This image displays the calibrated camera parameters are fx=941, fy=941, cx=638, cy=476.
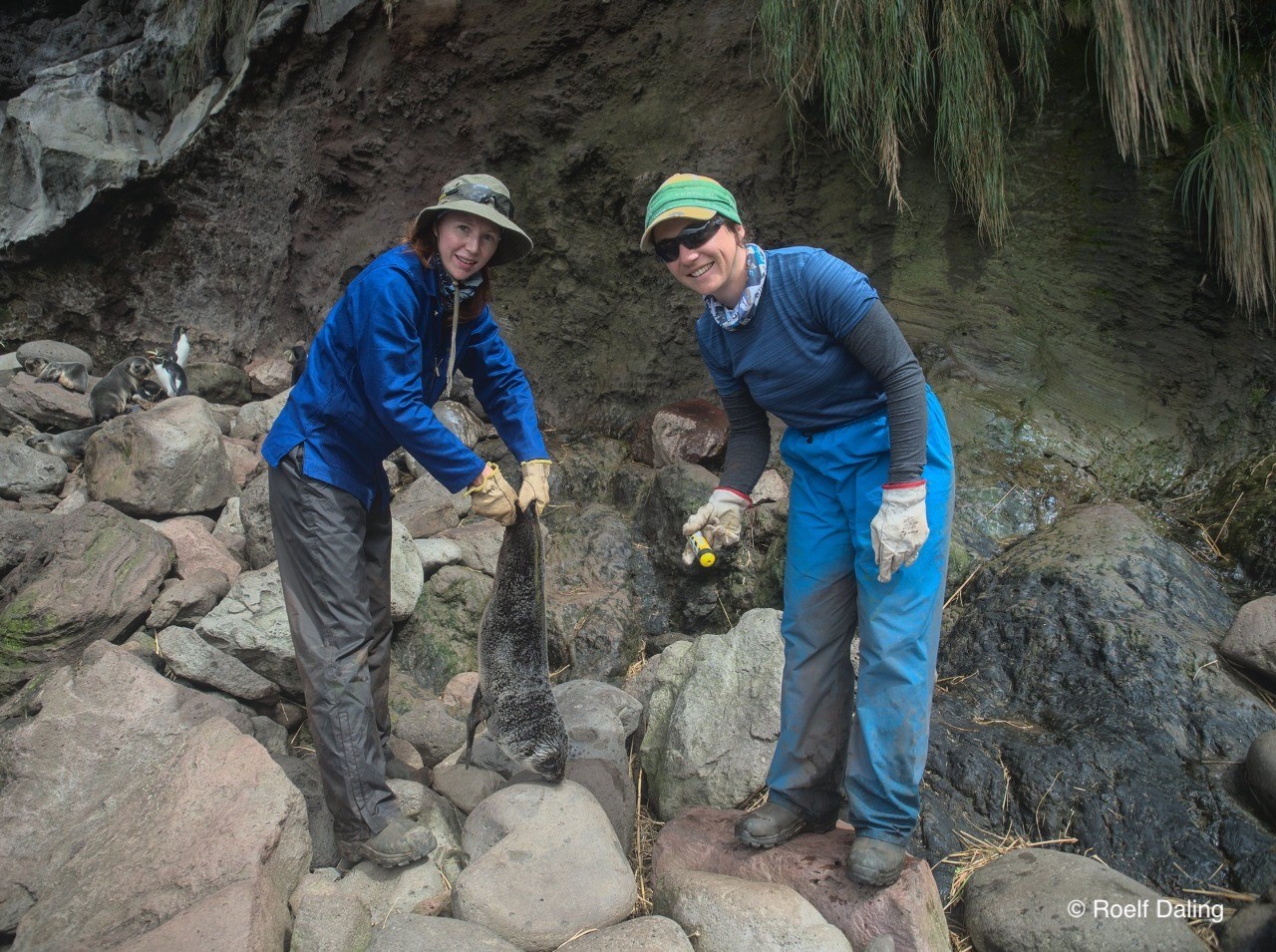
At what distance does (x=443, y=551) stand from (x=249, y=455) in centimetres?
240

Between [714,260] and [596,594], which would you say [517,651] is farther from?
[596,594]

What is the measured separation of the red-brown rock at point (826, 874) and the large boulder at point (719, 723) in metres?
0.30

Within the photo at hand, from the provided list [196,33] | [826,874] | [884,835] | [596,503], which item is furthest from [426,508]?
[196,33]

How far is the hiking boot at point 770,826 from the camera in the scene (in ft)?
9.26

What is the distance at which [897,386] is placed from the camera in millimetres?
2521

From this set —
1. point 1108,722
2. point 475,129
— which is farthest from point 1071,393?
point 475,129

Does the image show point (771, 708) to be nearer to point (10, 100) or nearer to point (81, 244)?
point (81, 244)

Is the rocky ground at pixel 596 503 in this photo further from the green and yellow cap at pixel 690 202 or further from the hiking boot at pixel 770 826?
the green and yellow cap at pixel 690 202

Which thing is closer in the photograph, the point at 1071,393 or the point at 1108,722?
the point at 1108,722

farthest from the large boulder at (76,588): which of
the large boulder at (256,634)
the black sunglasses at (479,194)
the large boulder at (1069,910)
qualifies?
the large boulder at (1069,910)

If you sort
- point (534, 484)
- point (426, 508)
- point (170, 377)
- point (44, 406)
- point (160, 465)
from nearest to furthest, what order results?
point (534, 484)
point (160, 465)
point (426, 508)
point (44, 406)
point (170, 377)

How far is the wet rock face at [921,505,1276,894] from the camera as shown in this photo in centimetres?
309

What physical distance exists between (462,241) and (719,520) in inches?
49.4

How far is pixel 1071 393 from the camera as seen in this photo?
5547 millimetres
